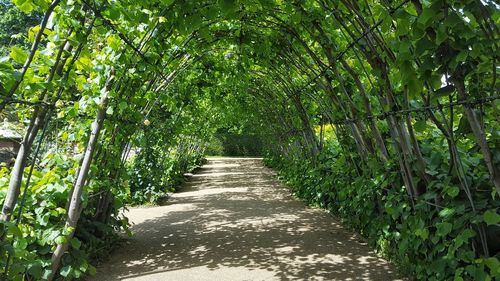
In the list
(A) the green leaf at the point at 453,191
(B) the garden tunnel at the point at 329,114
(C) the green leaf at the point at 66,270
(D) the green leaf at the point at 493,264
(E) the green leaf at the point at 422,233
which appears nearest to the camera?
(B) the garden tunnel at the point at 329,114

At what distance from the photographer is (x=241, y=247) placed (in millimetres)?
5355

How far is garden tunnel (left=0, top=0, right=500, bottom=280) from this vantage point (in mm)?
2154

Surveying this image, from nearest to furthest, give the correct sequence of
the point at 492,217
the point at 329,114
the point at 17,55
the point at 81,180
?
the point at 17,55, the point at 492,217, the point at 81,180, the point at 329,114

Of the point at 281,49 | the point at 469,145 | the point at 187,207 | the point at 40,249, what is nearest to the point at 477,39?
the point at 469,145

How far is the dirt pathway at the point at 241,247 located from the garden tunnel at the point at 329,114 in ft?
1.10

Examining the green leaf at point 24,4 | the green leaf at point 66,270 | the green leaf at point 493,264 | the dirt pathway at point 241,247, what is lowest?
the dirt pathway at point 241,247

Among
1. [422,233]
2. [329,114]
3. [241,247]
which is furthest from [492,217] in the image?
[329,114]

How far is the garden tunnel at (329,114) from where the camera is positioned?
2.15 meters

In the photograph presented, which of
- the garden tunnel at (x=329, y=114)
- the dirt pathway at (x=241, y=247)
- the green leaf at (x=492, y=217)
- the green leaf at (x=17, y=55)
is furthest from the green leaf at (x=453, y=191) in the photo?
the green leaf at (x=17, y=55)

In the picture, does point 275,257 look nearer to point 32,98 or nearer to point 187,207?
point 32,98

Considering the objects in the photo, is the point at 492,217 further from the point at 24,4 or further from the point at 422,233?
the point at 24,4

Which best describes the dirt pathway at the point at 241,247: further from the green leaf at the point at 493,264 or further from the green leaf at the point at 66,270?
the green leaf at the point at 493,264

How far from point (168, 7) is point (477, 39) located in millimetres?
2218

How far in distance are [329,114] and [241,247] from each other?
2.61m
